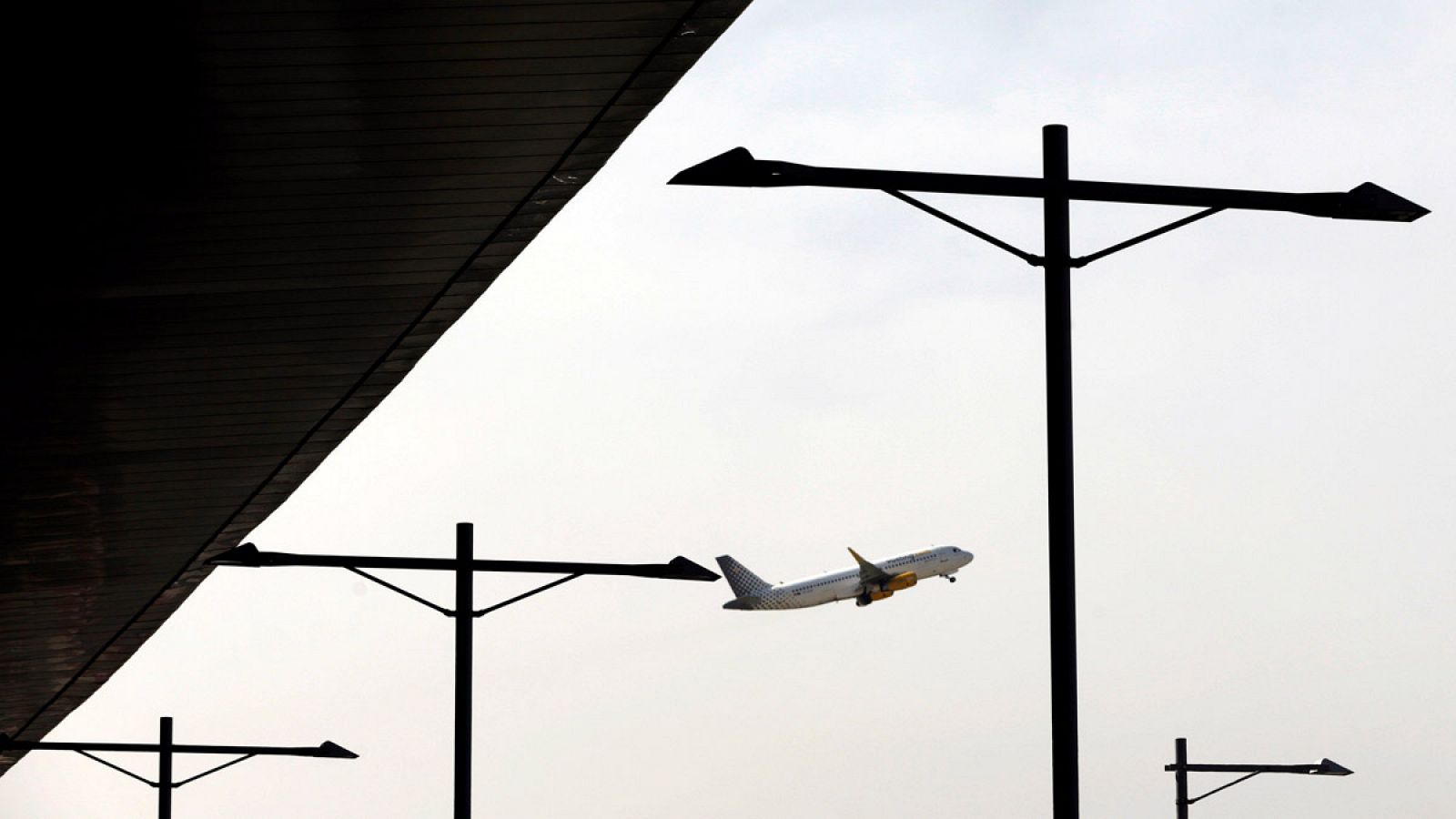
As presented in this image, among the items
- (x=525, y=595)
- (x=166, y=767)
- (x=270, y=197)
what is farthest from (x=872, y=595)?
(x=270, y=197)

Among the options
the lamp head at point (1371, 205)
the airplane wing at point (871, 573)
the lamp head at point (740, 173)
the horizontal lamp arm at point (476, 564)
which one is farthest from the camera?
the airplane wing at point (871, 573)

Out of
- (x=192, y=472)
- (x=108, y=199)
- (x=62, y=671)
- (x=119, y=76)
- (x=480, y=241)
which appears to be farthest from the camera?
(x=62, y=671)

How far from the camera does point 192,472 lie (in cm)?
2655

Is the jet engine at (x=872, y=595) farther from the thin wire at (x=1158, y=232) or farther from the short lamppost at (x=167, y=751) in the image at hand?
the thin wire at (x=1158, y=232)

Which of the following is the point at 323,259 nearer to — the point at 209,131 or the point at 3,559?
the point at 209,131

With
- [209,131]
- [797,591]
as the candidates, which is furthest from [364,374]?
[797,591]

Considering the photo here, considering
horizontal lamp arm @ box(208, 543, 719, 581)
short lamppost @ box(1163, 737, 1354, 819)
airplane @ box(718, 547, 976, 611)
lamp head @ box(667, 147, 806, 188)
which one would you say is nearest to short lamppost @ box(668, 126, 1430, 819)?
lamp head @ box(667, 147, 806, 188)

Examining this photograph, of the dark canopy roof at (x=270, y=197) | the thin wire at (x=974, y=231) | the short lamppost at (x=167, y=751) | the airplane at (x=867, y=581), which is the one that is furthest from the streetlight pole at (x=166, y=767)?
the airplane at (x=867, y=581)

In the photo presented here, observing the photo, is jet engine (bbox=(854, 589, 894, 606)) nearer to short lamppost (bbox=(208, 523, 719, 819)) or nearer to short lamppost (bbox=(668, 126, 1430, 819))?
short lamppost (bbox=(208, 523, 719, 819))

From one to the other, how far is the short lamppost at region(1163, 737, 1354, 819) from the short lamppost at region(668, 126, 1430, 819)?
83.3ft

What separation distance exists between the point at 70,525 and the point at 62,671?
16.3m

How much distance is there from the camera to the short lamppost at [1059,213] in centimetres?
1320

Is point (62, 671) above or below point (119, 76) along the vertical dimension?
below

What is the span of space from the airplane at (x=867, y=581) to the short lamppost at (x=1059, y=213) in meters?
105
